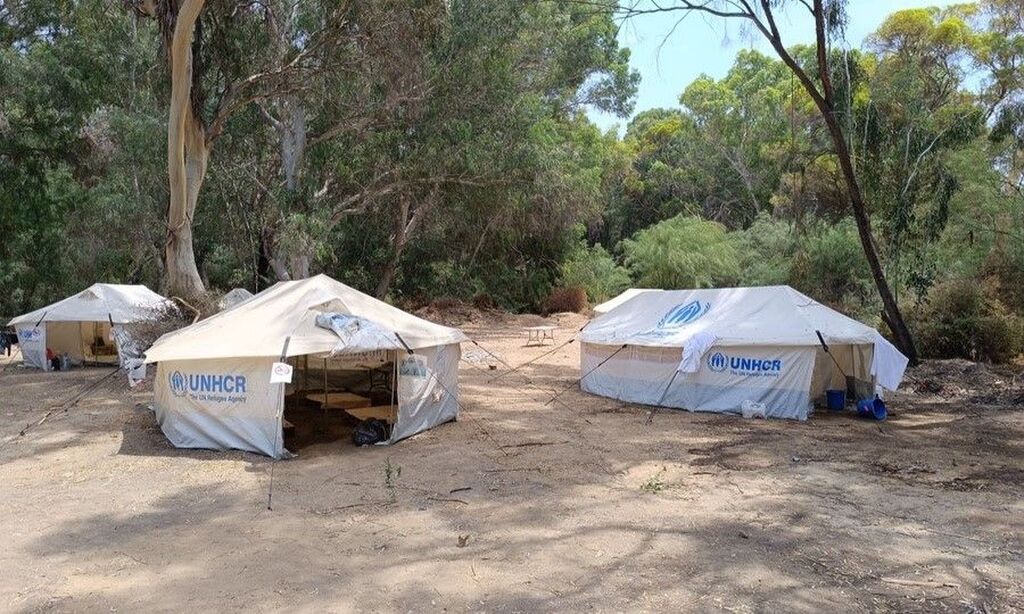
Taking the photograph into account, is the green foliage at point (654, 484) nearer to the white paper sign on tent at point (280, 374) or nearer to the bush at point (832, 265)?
the white paper sign on tent at point (280, 374)

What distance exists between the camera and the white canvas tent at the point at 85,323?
656 inches

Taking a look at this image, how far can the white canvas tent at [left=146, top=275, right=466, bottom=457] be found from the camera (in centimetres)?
871

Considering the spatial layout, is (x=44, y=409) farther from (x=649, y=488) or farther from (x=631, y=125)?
(x=631, y=125)

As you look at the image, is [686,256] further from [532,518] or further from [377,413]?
[532,518]

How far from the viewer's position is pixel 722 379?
11.6m

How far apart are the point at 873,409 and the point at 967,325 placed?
7827 millimetres

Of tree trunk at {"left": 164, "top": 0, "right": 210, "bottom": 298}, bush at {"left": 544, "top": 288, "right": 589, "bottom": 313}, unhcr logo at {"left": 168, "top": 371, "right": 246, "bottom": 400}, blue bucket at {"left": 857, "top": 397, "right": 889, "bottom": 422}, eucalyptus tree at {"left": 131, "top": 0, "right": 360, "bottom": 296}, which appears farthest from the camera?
bush at {"left": 544, "top": 288, "right": 589, "bottom": 313}

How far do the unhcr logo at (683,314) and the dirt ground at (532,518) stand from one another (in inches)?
72.4

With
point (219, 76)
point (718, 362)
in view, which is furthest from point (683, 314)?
point (219, 76)

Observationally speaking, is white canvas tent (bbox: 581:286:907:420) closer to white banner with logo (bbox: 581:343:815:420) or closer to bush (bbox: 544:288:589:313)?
white banner with logo (bbox: 581:343:815:420)

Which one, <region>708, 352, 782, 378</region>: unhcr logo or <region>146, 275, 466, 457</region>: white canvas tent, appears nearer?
<region>146, 275, 466, 457</region>: white canvas tent

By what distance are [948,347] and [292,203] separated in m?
16.4

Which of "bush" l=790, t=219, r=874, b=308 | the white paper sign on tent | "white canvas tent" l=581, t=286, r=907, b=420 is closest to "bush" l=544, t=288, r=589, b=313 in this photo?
"bush" l=790, t=219, r=874, b=308

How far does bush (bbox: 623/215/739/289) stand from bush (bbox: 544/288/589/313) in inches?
105
